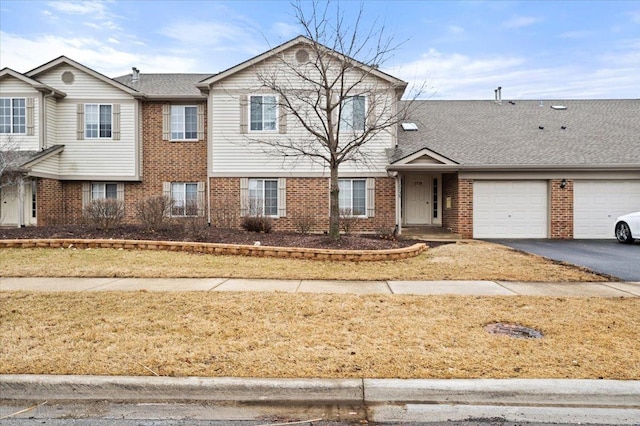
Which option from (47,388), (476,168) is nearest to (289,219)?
(476,168)

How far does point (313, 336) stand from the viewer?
493cm

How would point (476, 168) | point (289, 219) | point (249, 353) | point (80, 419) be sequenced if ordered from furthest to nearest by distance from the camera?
1. point (289, 219)
2. point (476, 168)
3. point (249, 353)
4. point (80, 419)

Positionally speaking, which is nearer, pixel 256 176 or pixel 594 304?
pixel 594 304

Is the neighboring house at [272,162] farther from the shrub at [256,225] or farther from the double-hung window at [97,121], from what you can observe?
the shrub at [256,225]

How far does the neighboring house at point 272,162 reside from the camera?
15945mm

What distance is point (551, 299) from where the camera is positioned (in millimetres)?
6797

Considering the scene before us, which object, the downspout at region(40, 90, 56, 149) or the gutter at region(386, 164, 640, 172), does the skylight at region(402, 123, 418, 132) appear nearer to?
the gutter at region(386, 164, 640, 172)

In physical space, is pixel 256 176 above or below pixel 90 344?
above

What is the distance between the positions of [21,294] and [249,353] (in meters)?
4.75

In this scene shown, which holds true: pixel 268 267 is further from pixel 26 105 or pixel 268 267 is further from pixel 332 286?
pixel 26 105

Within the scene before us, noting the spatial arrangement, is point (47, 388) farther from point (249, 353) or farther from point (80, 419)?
point (249, 353)

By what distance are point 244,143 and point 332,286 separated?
10.6 metres

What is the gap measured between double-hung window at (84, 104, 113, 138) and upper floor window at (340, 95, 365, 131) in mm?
9706

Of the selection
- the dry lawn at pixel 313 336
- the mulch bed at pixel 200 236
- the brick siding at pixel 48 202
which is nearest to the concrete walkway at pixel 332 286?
the dry lawn at pixel 313 336
